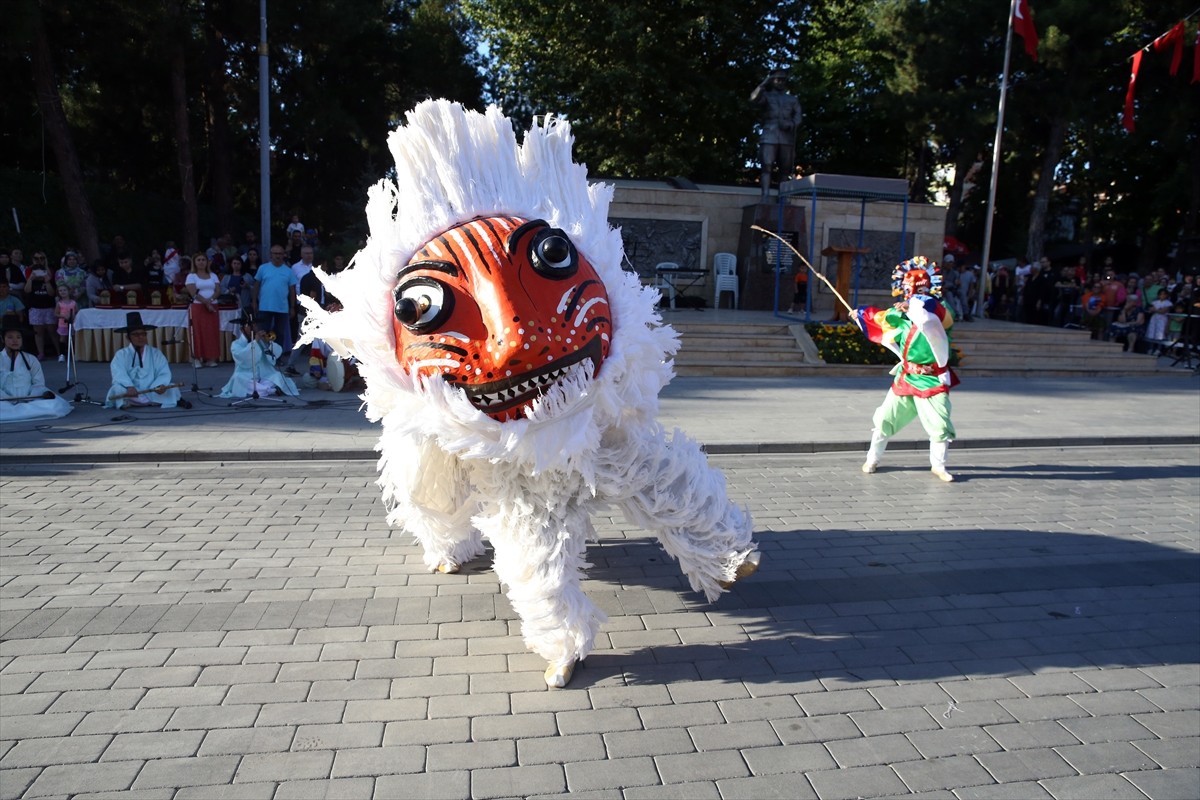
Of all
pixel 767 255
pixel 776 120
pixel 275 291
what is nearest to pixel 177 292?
pixel 275 291

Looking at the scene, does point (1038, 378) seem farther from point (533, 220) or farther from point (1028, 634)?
point (533, 220)

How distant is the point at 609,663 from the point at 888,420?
15.2 feet

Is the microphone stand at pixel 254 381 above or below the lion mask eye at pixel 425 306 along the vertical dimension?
below

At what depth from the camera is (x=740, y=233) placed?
1981cm

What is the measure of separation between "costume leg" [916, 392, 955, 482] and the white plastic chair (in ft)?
38.6

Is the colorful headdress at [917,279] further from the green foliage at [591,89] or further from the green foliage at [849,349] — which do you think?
the green foliage at [591,89]

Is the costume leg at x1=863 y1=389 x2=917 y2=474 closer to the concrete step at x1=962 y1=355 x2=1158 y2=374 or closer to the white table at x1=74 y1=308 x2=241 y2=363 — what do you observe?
the concrete step at x1=962 y1=355 x2=1158 y2=374

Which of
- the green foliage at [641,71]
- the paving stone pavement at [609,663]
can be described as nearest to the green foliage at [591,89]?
the green foliage at [641,71]

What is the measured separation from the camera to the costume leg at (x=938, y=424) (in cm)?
757

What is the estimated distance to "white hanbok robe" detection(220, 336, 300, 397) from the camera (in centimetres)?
1070

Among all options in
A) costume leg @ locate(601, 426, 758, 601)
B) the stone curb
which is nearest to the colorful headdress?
the stone curb

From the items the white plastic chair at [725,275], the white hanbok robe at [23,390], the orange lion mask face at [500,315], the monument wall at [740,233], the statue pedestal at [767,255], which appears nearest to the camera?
the orange lion mask face at [500,315]

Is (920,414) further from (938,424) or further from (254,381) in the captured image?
(254,381)

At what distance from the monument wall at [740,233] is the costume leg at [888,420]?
11.3 m
